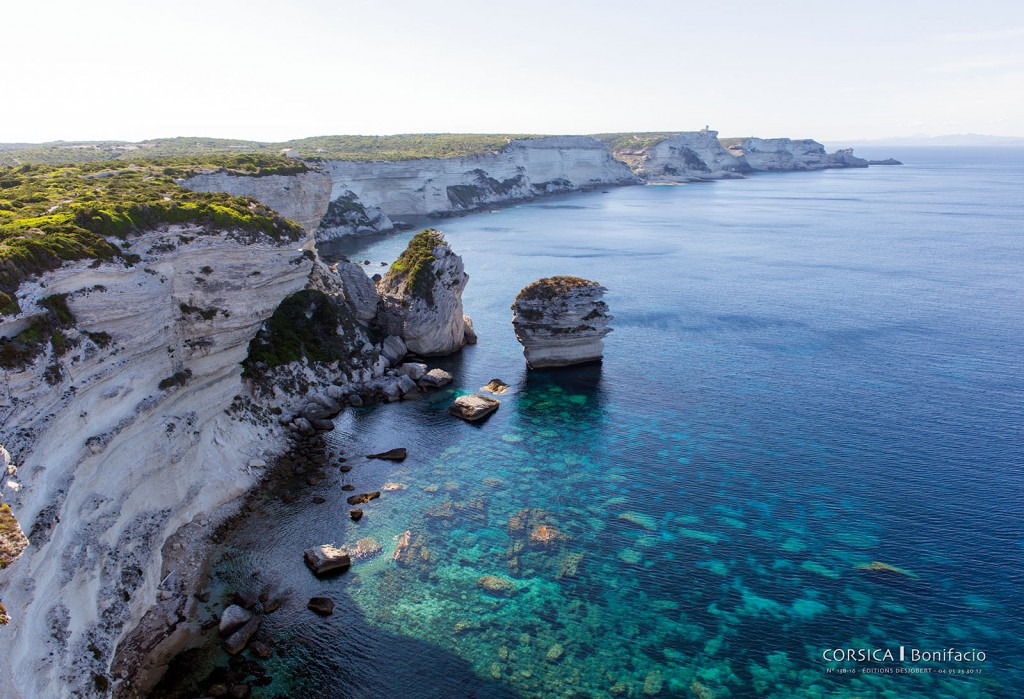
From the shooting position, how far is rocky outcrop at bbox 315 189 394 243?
130m

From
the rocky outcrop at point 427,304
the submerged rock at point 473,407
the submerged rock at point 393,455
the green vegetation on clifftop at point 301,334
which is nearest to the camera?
the submerged rock at point 393,455

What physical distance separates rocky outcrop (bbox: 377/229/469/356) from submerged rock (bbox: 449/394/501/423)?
13232 mm

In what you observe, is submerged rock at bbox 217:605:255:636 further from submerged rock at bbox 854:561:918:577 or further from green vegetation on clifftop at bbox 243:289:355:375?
submerged rock at bbox 854:561:918:577

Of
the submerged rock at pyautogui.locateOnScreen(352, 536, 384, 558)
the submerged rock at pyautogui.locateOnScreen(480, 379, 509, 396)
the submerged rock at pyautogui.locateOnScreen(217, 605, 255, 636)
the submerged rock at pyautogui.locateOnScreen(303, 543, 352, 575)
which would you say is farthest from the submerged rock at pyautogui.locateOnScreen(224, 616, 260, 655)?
the submerged rock at pyautogui.locateOnScreen(480, 379, 509, 396)

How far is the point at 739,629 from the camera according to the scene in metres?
28.5

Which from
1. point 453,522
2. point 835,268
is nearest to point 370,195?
point 835,268

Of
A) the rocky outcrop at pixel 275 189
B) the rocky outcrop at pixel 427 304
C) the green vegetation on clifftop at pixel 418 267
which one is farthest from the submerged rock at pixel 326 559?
the rocky outcrop at pixel 275 189

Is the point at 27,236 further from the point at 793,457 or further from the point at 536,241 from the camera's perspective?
the point at 536,241

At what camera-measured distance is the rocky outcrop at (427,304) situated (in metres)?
65.1

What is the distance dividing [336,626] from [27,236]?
2574 cm

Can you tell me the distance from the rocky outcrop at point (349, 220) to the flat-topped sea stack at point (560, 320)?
259 feet

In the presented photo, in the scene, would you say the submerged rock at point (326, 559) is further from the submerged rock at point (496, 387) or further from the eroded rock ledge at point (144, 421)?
the submerged rock at point (496, 387)

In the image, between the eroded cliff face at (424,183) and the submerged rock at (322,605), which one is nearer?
the submerged rock at (322,605)

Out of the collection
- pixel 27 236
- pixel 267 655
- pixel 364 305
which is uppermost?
pixel 27 236
